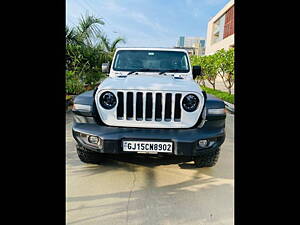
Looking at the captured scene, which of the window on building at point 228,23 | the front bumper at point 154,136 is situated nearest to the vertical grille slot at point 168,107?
the front bumper at point 154,136

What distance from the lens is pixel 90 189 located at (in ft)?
8.36

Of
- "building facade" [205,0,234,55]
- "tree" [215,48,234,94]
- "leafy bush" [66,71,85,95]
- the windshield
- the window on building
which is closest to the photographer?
the windshield

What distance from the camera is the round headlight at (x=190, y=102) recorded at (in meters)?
2.67

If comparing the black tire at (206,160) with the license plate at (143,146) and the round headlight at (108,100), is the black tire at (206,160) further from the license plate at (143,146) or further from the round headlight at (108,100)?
the round headlight at (108,100)

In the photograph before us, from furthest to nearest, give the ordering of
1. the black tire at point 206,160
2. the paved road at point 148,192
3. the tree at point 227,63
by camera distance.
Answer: the tree at point 227,63
the black tire at point 206,160
the paved road at point 148,192

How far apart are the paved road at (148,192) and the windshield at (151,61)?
5.13ft

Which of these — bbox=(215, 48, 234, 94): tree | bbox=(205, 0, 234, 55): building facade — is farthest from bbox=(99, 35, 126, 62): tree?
bbox=(205, 0, 234, 55): building facade

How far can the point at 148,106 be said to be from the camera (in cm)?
265

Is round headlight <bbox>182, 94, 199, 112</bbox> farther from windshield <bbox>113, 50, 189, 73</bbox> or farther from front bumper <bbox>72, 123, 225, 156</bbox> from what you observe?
windshield <bbox>113, 50, 189, 73</bbox>

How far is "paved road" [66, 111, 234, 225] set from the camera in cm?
210

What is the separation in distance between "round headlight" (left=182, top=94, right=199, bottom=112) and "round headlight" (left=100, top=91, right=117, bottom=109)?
851 mm
